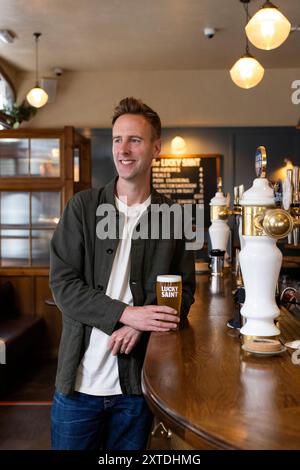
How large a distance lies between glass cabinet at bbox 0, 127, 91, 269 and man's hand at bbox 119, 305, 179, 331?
448cm

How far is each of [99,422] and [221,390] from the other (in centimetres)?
75

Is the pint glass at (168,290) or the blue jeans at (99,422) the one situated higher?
the pint glass at (168,290)

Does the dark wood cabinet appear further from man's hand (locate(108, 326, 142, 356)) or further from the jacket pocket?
man's hand (locate(108, 326, 142, 356))

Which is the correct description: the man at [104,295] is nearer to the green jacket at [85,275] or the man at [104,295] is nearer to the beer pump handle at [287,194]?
the green jacket at [85,275]

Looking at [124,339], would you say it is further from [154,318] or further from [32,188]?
[32,188]

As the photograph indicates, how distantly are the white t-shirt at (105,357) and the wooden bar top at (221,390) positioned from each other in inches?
9.4

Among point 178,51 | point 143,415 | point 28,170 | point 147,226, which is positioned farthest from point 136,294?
point 178,51

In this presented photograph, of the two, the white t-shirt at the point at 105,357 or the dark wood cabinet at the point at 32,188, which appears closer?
the white t-shirt at the point at 105,357

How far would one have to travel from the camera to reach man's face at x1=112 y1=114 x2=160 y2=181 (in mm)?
1540

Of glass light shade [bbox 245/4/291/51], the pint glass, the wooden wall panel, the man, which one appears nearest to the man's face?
the man

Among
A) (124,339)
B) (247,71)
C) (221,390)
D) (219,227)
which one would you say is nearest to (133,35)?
(247,71)

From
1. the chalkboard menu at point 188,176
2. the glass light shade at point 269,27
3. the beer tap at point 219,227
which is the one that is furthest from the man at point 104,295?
the chalkboard menu at point 188,176

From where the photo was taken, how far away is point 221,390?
0.91m

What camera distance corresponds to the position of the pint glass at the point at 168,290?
4.61ft
